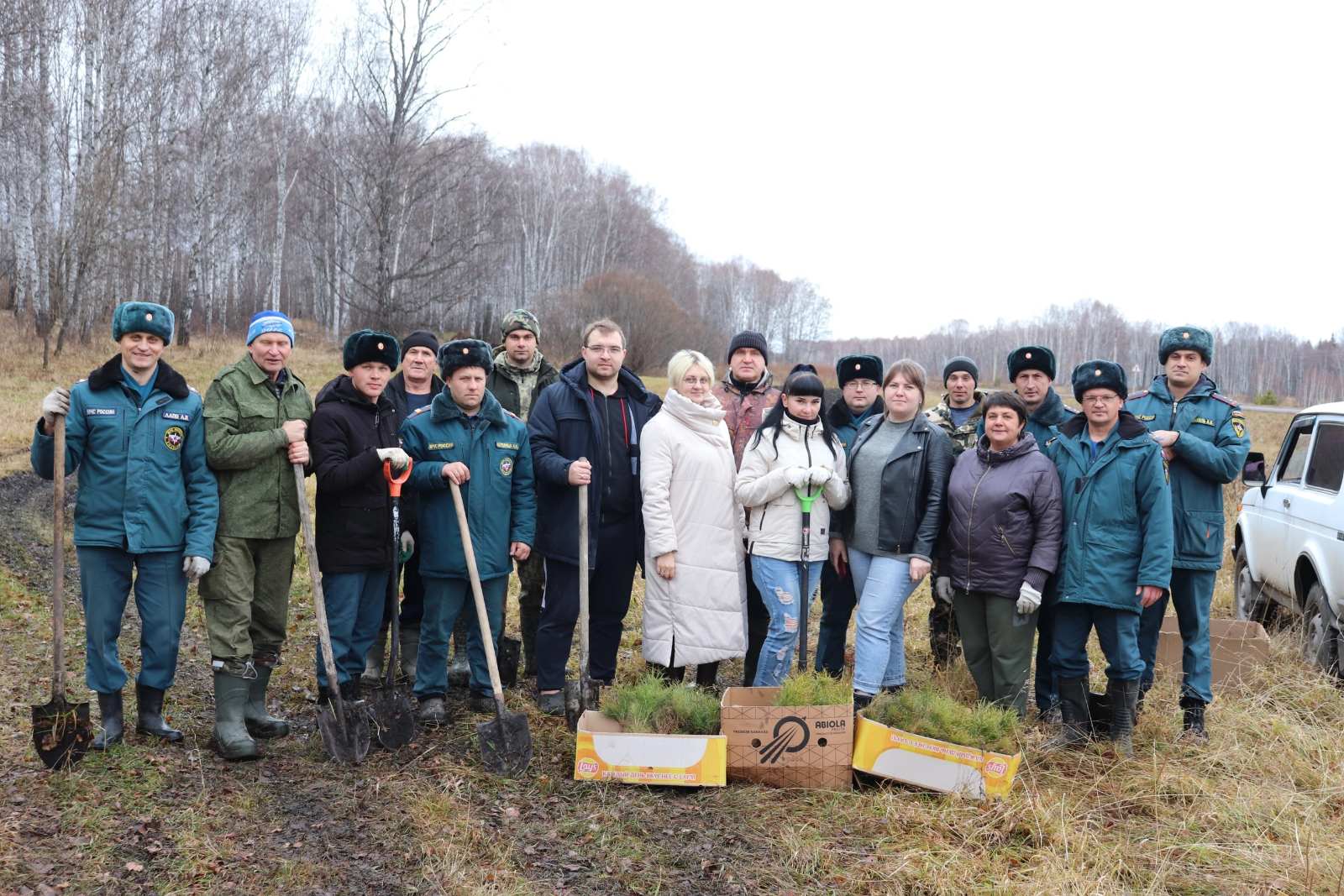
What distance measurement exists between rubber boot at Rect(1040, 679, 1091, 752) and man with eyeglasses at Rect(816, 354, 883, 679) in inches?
48.7

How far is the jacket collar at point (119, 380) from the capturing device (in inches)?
162

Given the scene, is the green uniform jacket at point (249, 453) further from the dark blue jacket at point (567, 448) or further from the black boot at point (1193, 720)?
A: the black boot at point (1193, 720)

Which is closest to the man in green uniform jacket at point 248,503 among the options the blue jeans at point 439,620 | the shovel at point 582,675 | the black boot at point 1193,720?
the blue jeans at point 439,620

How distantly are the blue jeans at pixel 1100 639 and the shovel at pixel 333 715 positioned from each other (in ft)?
11.4

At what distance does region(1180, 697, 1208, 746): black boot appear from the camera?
4.84 meters

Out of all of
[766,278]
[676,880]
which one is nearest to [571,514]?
[676,880]

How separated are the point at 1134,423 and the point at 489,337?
37.0 meters

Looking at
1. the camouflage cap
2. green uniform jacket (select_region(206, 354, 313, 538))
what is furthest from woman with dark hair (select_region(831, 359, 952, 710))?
green uniform jacket (select_region(206, 354, 313, 538))

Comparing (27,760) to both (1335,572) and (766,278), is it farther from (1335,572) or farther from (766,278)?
(766,278)

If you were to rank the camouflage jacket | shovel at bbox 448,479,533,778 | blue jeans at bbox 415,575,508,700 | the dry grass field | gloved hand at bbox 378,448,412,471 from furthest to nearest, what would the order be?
the camouflage jacket → blue jeans at bbox 415,575,508,700 → gloved hand at bbox 378,448,412,471 → shovel at bbox 448,479,533,778 → the dry grass field

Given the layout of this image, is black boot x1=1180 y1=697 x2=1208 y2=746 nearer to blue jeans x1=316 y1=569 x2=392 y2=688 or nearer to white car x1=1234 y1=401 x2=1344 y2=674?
white car x1=1234 y1=401 x2=1344 y2=674

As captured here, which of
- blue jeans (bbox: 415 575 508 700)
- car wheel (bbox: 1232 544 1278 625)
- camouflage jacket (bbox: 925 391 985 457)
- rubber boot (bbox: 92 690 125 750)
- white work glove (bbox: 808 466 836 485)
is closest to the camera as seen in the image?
rubber boot (bbox: 92 690 125 750)

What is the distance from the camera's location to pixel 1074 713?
4742mm

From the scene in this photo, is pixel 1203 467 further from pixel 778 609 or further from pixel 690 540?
pixel 690 540
